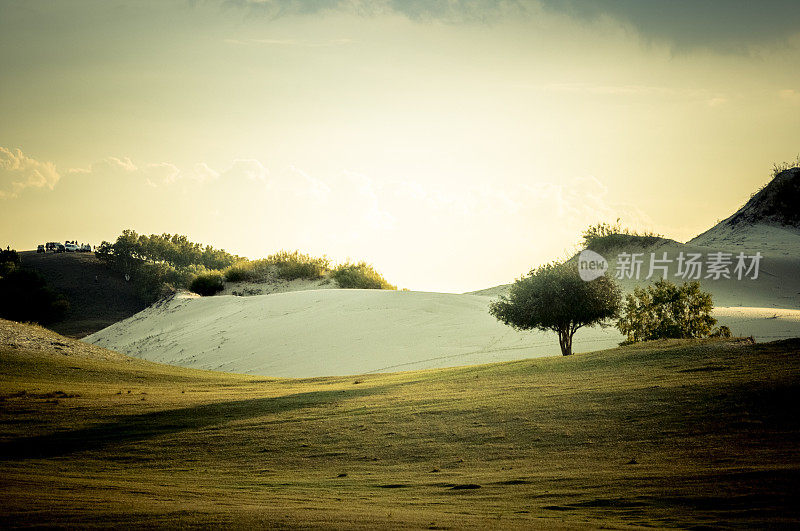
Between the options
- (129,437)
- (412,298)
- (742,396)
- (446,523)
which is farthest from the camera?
(412,298)

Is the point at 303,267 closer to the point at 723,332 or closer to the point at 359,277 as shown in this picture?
the point at 359,277

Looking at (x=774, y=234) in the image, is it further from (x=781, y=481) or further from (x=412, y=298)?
(x=781, y=481)

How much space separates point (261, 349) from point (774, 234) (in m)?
51.4

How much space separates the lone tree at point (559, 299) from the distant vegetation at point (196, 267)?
3884 cm

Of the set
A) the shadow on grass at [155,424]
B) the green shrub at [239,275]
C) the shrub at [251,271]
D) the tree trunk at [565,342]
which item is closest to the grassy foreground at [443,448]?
the shadow on grass at [155,424]

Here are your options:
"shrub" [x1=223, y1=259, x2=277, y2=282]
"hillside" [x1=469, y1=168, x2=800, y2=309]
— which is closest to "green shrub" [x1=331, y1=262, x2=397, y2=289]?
"shrub" [x1=223, y1=259, x2=277, y2=282]

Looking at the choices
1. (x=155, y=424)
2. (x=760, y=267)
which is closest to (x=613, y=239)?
(x=760, y=267)

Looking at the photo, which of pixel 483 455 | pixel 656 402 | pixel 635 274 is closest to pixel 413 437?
pixel 483 455

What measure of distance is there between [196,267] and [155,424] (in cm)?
7952

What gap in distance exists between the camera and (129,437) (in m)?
15.0

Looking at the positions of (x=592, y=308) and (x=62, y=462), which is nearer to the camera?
(x=62, y=462)

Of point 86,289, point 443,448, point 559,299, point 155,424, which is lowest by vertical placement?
point 155,424

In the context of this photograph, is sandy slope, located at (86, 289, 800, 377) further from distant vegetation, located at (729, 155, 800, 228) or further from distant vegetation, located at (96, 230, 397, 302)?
distant vegetation, located at (729, 155, 800, 228)

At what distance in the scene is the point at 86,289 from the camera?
91.1 m
